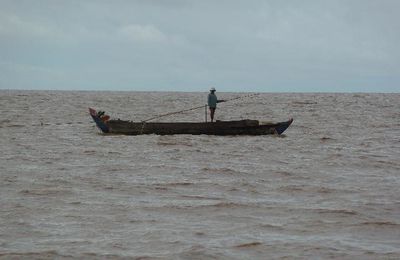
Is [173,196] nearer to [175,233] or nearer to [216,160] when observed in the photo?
[175,233]

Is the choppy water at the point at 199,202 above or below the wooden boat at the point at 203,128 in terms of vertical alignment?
below

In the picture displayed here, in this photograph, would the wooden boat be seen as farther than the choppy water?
Yes

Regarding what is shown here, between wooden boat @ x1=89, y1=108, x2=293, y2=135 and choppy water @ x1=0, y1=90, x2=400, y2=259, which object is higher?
wooden boat @ x1=89, y1=108, x2=293, y2=135

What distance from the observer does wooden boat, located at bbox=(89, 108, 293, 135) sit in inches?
926

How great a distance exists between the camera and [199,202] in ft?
35.6

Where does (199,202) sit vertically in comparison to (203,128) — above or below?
below

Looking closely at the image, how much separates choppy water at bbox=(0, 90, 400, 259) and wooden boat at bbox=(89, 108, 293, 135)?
3.30m

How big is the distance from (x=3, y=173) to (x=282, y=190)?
6.84 meters

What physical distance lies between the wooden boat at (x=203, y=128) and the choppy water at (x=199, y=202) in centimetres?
330

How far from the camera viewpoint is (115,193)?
456 inches

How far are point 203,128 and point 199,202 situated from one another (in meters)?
13.0

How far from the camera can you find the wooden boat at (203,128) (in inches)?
926

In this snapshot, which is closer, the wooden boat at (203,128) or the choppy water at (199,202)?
the choppy water at (199,202)

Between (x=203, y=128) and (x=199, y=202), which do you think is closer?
(x=199, y=202)
